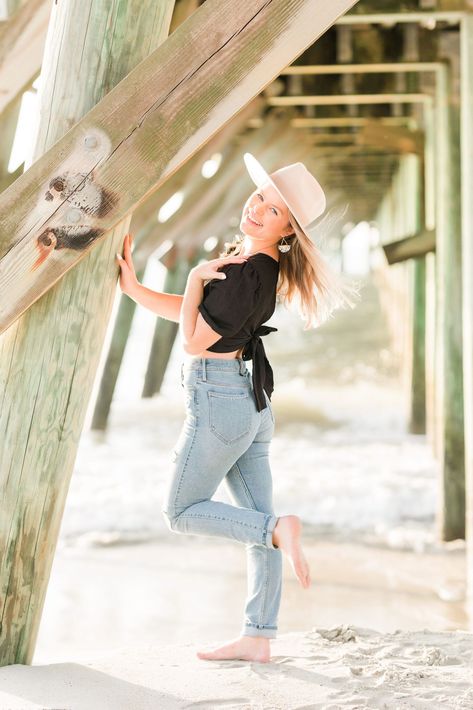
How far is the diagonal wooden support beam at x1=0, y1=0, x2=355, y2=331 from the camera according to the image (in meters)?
2.16

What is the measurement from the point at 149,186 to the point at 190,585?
2.34 m

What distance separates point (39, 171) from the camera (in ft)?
7.11

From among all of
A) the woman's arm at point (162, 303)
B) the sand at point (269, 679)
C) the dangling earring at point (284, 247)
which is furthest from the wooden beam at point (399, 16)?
the sand at point (269, 679)

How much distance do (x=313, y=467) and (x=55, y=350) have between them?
5482 mm

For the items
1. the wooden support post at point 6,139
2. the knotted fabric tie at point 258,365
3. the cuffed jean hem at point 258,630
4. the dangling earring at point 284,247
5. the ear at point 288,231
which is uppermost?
the wooden support post at point 6,139

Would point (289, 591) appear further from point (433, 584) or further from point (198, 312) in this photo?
point (198, 312)

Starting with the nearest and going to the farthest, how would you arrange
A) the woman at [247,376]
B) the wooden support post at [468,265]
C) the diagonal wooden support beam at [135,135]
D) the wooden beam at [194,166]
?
1. the diagonal wooden support beam at [135,135]
2. the woman at [247,376]
3. the wooden support post at [468,265]
4. the wooden beam at [194,166]

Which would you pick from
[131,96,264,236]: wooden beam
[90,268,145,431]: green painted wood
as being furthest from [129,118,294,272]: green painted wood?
[90,268,145,431]: green painted wood

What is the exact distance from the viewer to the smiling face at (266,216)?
2.49 meters

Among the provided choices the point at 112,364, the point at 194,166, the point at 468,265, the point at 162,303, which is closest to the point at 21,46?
the point at 162,303

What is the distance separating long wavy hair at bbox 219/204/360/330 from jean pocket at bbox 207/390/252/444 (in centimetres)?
31

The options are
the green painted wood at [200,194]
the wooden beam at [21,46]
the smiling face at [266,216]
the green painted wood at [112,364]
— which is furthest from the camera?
the green painted wood at [112,364]

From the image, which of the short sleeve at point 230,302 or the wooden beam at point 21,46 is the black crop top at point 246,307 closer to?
the short sleeve at point 230,302

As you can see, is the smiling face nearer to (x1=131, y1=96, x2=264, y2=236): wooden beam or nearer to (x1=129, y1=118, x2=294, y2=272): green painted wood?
(x1=131, y1=96, x2=264, y2=236): wooden beam
